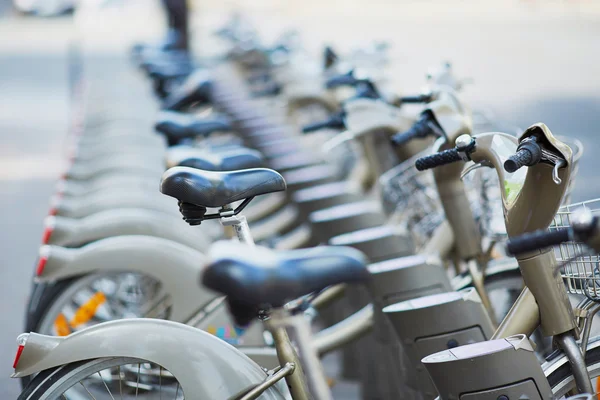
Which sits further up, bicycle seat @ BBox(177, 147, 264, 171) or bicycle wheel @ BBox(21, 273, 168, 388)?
bicycle seat @ BBox(177, 147, 264, 171)

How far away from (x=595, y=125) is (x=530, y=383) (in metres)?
7.32

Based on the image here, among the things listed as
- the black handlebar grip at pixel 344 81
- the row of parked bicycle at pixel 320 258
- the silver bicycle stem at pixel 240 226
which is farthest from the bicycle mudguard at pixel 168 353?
the black handlebar grip at pixel 344 81

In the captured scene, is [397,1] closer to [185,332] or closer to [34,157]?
[34,157]

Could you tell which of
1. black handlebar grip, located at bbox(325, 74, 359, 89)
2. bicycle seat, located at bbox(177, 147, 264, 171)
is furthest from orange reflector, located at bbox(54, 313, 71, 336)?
black handlebar grip, located at bbox(325, 74, 359, 89)

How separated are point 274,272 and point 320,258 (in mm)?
109

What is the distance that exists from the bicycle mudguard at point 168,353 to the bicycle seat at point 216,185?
0.33m

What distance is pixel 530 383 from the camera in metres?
2.21

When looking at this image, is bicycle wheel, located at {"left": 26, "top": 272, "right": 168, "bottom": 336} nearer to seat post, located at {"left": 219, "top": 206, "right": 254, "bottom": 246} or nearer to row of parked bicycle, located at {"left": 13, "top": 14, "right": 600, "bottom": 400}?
row of parked bicycle, located at {"left": 13, "top": 14, "right": 600, "bottom": 400}

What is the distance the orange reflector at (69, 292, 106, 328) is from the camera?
12.0ft

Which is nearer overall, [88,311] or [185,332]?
[185,332]

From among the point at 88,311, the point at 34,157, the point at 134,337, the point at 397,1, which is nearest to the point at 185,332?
the point at 134,337

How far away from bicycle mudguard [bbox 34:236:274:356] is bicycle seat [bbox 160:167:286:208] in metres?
1.16

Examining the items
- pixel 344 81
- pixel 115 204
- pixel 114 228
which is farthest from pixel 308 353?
pixel 344 81

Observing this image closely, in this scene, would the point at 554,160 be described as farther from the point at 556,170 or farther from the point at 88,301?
the point at 88,301
